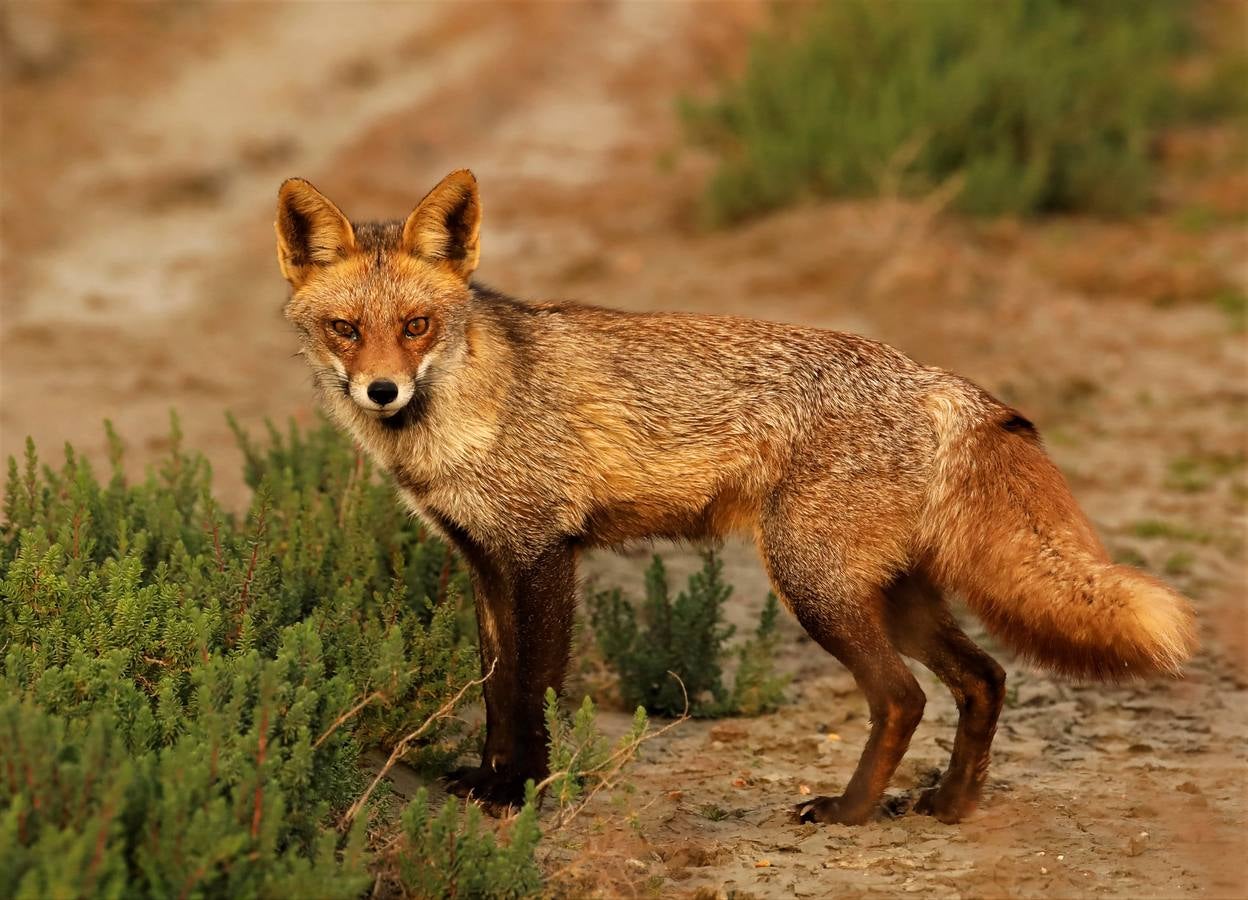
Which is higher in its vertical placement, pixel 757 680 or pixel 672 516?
pixel 672 516

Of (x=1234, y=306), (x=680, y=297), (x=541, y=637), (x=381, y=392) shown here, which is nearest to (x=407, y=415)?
(x=381, y=392)

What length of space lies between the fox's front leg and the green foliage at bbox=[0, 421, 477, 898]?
0.20 m

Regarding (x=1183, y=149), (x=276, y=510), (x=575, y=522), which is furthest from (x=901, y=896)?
(x=1183, y=149)

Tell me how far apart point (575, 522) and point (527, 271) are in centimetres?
729

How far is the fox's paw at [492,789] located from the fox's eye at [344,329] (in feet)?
5.40

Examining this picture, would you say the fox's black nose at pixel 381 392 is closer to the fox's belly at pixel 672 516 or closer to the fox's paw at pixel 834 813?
the fox's belly at pixel 672 516

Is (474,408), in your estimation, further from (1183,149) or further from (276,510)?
(1183,149)

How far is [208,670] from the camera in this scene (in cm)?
403

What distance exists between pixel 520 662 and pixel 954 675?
156 centimetres

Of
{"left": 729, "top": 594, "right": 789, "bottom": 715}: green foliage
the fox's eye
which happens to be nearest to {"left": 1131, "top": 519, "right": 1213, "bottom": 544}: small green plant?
{"left": 729, "top": 594, "right": 789, "bottom": 715}: green foliage

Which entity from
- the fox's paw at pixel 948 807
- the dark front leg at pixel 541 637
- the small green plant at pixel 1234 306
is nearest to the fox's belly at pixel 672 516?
the dark front leg at pixel 541 637

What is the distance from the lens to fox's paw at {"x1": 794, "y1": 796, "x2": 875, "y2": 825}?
4.96m

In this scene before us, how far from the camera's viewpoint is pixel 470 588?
19.7ft

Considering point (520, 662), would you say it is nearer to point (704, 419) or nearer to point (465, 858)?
point (704, 419)
